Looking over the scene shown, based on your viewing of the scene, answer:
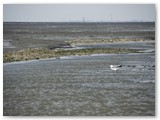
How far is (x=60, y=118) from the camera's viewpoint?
884cm

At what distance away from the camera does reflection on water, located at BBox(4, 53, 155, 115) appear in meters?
9.10

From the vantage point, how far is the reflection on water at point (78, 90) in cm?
910

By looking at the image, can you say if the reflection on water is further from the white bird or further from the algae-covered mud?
the white bird

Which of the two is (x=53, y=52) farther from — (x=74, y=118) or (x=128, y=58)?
(x=74, y=118)

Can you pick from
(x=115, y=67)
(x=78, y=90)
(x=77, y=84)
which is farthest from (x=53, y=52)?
(x=78, y=90)

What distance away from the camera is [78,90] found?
10250mm

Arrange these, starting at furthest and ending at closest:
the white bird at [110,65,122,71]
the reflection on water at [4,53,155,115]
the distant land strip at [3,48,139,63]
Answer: the distant land strip at [3,48,139,63]
the white bird at [110,65,122,71]
the reflection on water at [4,53,155,115]

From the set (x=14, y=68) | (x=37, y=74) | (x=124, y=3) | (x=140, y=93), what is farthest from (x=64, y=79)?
(x=124, y=3)

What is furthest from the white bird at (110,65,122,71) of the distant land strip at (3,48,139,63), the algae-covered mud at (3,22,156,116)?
the distant land strip at (3,48,139,63)

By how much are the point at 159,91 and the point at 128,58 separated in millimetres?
5785

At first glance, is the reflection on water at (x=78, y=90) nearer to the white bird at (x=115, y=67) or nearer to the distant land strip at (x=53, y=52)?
the white bird at (x=115, y=67)

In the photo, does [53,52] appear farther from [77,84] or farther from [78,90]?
[78,90]

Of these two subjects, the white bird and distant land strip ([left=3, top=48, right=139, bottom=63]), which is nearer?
the white bird

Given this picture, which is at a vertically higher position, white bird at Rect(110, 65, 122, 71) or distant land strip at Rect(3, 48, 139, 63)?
distant land strip at Rect(3, 48, 139, 63)
